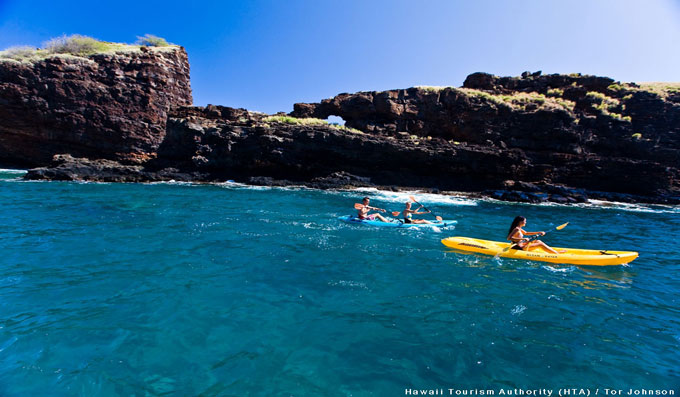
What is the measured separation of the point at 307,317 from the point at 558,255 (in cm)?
713

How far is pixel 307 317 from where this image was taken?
439cm

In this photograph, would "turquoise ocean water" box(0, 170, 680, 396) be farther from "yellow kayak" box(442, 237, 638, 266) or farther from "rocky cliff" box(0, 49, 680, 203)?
"rocky cliff" box(0, 49, 680, 203)

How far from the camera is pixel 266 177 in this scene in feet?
90.0

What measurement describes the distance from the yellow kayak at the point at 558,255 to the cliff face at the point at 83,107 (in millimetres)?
34550

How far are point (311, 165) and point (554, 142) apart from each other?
24729 mm

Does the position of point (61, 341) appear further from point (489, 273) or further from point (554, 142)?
point (554, 142)

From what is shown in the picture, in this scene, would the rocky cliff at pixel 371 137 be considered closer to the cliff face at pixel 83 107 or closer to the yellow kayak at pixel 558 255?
the cliff face at pixel 83 107

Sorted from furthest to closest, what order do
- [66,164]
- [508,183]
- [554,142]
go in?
[554,142] → [508,183] → [66,164]

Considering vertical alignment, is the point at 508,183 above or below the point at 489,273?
above

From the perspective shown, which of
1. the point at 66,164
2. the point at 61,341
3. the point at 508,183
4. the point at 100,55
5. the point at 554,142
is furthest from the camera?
the point at 100,55

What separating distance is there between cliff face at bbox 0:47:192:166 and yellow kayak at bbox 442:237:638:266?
113 ft

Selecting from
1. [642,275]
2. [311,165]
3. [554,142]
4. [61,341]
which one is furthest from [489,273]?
[554,142]

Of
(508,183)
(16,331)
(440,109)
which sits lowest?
(16,331)

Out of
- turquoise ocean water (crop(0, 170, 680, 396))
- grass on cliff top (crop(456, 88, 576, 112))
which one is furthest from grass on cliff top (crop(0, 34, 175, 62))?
grass on cliff top (crop(456, 88, 576, 112))
